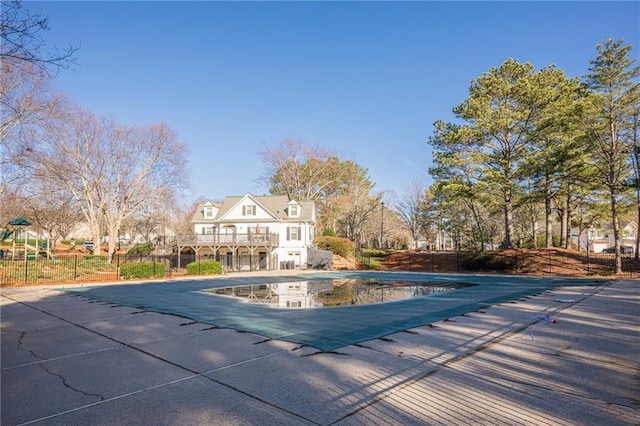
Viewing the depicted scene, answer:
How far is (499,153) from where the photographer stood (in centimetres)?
2639

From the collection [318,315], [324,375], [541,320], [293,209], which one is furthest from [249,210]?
[324,375]

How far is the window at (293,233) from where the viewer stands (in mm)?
32781

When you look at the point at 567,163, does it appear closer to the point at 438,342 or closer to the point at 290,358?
the point at 438,342

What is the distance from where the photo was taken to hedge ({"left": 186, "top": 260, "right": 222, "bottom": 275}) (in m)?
23.8

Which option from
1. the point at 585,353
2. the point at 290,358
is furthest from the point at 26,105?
the point at 585,353

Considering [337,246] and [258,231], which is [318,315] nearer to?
[258,231]

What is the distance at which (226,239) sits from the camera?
30.7 m

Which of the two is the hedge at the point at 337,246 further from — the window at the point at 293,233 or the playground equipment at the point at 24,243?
the playground equipment at the point at 24,243

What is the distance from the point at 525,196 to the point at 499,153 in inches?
143

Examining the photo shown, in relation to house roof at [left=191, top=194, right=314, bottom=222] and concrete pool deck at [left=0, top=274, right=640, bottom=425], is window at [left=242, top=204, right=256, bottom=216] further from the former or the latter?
concrete pool deck at [left=0, top=274, right=640, bottom=425]

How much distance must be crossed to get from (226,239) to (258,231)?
2903mm

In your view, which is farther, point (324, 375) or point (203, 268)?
point (203, 268)

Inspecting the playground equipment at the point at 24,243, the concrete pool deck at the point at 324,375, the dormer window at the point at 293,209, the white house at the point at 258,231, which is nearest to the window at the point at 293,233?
the white house at the point at 258,231

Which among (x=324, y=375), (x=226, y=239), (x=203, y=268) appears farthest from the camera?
(x=226, y=239)
